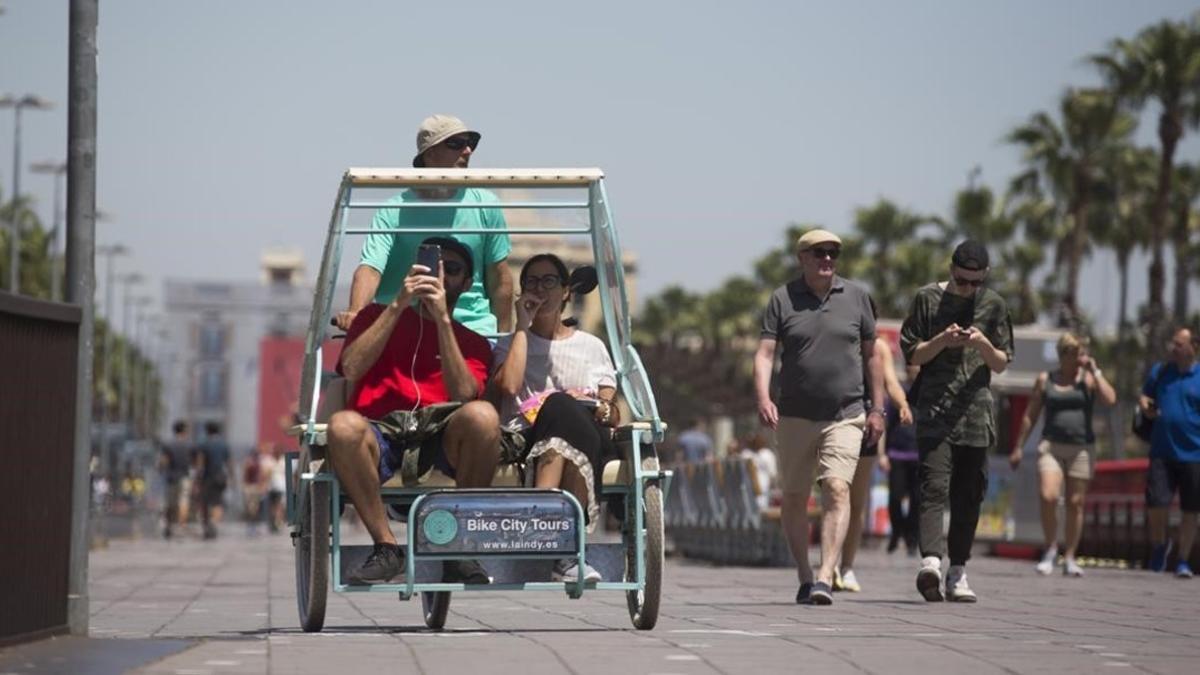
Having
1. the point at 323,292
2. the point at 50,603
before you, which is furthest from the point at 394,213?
the point at 50,603

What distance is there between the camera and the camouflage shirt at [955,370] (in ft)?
46.1

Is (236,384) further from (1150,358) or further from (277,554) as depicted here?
(277,554)

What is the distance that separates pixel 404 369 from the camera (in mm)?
10414

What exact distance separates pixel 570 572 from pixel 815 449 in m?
3.83

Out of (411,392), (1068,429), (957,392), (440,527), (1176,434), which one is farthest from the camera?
(1176,434)

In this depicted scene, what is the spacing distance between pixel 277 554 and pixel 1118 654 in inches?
801

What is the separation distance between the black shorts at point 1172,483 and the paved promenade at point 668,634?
2.11 metres

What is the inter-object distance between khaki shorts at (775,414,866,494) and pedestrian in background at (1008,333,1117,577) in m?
5.26

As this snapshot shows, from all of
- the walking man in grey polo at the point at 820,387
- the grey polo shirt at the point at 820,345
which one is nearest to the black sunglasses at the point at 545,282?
the walking man in grey polo at the point at 820,387

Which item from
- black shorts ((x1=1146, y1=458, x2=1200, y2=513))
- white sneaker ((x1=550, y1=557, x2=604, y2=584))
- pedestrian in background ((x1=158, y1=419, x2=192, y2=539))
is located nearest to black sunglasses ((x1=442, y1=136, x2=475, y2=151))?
white sneaker ((x1=550, y1=557, x2=604, y2=584))

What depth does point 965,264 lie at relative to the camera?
14039mm

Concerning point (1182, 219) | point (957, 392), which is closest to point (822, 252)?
point (957, 392)

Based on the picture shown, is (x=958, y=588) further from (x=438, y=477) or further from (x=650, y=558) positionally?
(x=438, y=477)

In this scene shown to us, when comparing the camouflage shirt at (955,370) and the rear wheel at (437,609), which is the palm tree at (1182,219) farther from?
the rear wheel at (437,609)
